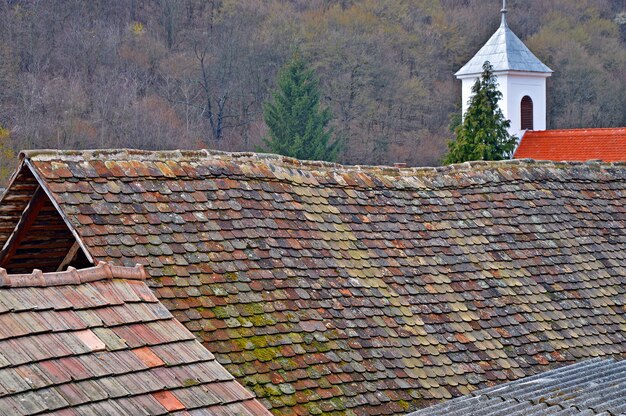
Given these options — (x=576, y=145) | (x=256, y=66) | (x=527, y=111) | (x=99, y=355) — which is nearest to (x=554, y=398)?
(x=99, y=355)

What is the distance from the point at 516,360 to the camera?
932 centimetres

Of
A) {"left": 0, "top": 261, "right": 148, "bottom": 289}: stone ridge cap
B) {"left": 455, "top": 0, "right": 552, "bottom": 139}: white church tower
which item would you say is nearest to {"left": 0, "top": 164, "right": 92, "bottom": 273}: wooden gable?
{"left": 0, "top": 261, "right": 148, "bottom": 289}: stone ridge cap

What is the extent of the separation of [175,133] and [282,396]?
5169cm

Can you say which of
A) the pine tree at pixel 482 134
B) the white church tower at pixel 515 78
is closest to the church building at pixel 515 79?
the white church tower at pixel 515 78

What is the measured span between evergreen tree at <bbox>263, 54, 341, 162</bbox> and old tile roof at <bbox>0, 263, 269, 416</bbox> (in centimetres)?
4724

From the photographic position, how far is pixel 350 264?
9.41 metres

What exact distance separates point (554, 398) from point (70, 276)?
10.4 ft

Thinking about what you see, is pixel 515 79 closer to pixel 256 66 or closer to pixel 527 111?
pixel 527 111

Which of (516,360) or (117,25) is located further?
(117,25)

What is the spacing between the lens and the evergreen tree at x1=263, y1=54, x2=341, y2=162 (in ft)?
179

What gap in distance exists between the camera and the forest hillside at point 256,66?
57562mm

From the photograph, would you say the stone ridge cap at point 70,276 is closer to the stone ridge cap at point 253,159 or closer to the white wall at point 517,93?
the stone ridge cap at point 253,159

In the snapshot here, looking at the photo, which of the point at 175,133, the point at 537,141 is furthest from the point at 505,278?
the point at 175,133

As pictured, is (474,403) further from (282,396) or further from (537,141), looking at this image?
(537,141)
